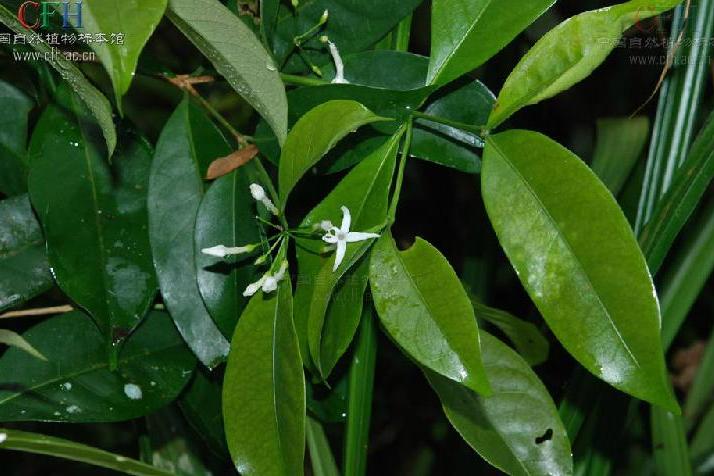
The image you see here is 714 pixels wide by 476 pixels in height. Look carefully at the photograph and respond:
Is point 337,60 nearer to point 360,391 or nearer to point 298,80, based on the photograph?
point 298,80

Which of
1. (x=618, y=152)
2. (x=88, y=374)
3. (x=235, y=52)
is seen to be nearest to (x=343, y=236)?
(x=235, y=52)

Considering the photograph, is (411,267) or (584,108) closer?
(411,267)

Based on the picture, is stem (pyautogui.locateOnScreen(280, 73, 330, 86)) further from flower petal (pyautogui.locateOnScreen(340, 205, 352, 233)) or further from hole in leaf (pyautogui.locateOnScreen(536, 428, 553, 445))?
hole in leaf (pyautogui.locateOnScreen(536, 428, 553, 445))

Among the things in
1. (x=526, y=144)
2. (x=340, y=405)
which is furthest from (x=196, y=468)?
(x=526, y=144)

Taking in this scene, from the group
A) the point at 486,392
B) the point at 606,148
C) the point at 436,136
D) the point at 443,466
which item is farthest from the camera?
the point at 443,466

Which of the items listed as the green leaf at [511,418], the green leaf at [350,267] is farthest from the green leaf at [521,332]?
A: the green leaf at [350,267]

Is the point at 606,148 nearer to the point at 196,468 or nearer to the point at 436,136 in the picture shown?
the point at 436,136

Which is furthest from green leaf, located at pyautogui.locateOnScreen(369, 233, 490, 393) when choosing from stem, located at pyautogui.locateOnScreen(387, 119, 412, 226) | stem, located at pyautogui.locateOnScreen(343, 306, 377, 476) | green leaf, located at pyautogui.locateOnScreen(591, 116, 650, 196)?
green leaf, located at pyautogui.locateOnScreen(591, 116, 650, 196)

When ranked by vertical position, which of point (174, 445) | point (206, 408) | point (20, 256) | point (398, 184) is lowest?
point (174, 445)
